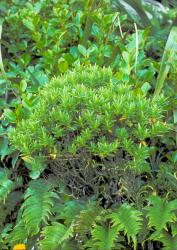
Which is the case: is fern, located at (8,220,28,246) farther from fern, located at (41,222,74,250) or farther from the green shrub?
the green shrub

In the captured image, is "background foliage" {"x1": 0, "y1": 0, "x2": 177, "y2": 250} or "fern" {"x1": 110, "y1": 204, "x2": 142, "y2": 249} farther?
"background foliage" {"x1": 0, "y1": 0, "x2": 177, "y2": 250}

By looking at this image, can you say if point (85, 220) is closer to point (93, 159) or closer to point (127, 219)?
point (127, 219)

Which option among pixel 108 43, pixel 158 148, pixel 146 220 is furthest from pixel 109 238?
pixel 108 43

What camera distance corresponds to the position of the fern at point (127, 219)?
2.71 m

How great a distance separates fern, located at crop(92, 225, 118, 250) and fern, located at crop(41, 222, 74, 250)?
11cm

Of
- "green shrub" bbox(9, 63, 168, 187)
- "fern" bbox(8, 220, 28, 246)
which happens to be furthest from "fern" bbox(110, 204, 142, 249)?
"fern" bbox(8, 220, 28, 246)

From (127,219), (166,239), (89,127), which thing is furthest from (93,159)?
(166,239)

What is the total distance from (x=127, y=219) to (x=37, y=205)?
0.45 metres

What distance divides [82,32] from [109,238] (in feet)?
5.85

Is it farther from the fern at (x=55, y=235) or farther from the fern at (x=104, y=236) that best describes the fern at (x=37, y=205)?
the fern at (x=104, y=236)

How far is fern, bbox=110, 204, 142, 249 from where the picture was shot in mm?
2705

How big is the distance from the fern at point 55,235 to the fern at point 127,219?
213 mm

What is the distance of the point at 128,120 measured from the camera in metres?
2.87

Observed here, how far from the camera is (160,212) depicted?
2.80 meters
